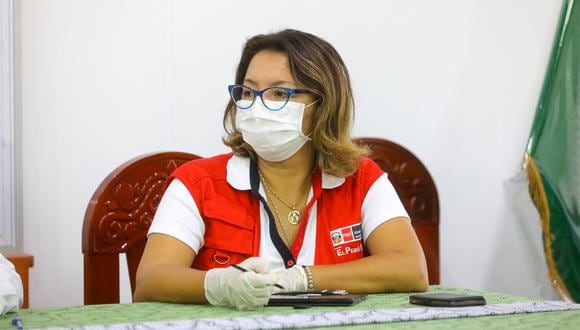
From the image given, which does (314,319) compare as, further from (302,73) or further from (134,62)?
(134,62)

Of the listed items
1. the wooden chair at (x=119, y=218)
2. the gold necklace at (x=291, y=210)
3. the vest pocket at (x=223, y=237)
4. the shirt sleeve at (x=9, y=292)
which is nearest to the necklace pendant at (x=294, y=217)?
the gold necklace at (x=291, y=210)

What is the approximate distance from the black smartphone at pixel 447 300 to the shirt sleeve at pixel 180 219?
592 mm

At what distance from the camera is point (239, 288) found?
1.63 m

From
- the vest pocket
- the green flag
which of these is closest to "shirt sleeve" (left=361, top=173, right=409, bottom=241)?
the vest pocket

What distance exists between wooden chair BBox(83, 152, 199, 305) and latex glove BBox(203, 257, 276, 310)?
59cm

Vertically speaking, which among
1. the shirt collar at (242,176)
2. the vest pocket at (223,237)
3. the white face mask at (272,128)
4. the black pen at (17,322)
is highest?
the white face mask at (272,128)

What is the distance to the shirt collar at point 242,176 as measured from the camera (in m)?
2.18

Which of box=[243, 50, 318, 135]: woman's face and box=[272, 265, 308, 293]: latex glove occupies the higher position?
box=[243, 50, 318, 135]: woman's face

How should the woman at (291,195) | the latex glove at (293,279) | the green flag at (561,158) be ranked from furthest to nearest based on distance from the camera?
the green flag at (561,158) < the woman at (291,195) < the latex glove at (293,279)

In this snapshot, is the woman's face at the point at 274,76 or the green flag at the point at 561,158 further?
the green flag at the point at 561,158

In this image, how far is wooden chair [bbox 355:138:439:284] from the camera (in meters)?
3.04

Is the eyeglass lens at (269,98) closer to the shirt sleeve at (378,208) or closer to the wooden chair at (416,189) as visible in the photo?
the shirt sleeve at (378,208)

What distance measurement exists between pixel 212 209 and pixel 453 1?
182 cm

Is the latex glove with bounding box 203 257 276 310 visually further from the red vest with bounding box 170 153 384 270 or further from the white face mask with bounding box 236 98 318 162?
the white face mask with bounding box 236 98 318 162
